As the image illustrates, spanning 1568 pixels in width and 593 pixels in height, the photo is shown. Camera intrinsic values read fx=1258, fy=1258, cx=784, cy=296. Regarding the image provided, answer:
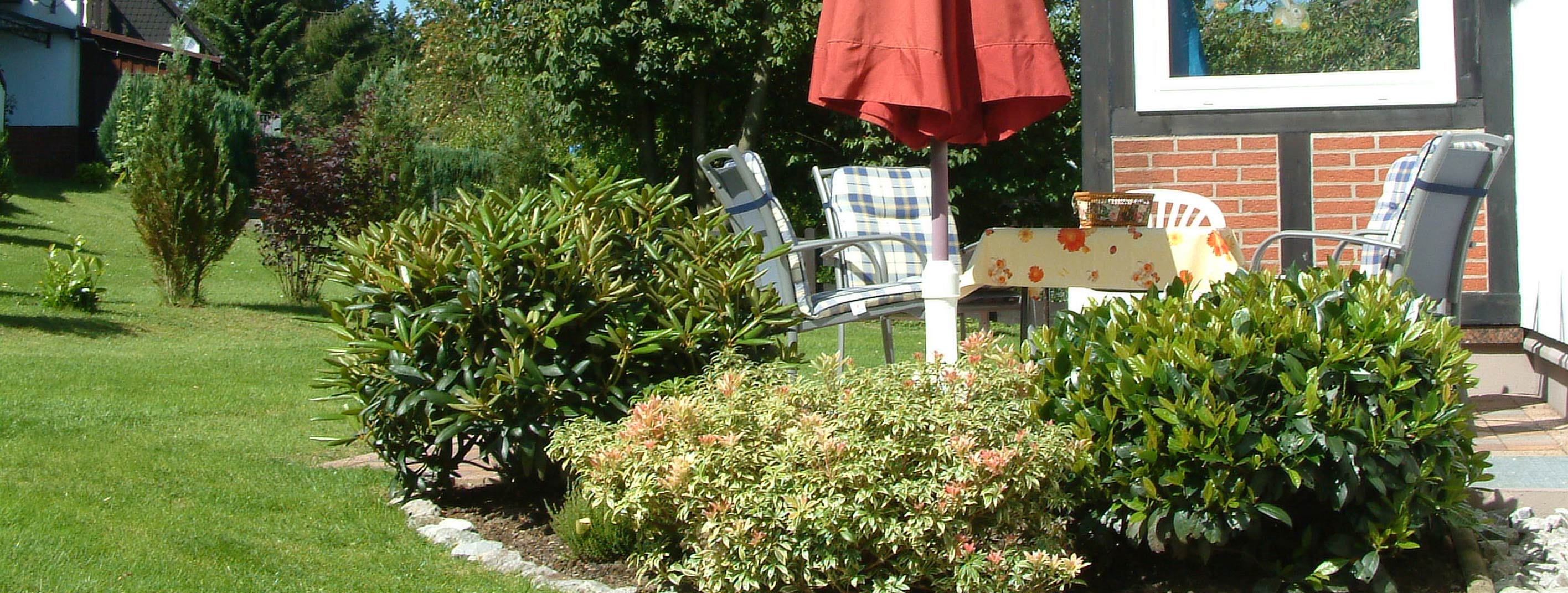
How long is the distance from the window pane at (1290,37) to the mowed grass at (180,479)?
13.6 ft

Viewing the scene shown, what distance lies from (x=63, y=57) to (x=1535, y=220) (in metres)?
26.3

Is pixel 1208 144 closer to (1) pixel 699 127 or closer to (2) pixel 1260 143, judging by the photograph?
(2) pixel 1260 143

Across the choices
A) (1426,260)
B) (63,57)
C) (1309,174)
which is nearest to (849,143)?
(1309,174)

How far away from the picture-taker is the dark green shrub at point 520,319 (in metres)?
3.36

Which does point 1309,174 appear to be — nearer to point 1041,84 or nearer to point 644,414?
point 1041,84

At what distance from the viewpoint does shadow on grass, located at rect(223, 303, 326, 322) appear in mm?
10359

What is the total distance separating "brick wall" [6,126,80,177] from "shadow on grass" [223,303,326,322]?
610 inches

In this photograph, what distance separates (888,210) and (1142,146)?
1.36 meters

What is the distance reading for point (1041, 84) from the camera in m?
3.50

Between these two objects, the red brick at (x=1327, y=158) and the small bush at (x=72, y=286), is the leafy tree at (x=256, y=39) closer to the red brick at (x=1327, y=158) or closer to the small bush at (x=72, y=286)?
the small bush at (x=72, y=286)

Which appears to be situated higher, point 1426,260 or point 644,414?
point 1426,260

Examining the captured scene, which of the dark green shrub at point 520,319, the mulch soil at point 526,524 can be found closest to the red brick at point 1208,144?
the dark green shrub at point 520,319

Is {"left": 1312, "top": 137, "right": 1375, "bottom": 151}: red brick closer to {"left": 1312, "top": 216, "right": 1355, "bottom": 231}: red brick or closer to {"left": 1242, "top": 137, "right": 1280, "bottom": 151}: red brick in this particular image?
{"left": 1242, "top": 137, "right": 1280, "bottom": 151}: red brick


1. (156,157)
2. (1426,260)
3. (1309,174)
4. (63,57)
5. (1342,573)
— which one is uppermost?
(63,57)
